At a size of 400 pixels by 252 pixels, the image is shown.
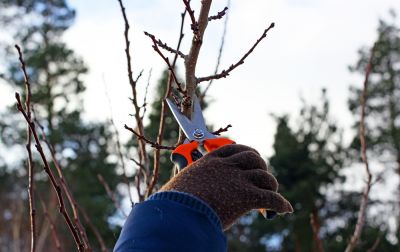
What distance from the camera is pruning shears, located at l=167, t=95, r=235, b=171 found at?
1478 mm

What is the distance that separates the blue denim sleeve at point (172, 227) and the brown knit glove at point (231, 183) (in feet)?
0.13

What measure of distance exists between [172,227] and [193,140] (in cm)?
57

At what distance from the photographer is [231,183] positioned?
1.16 meters

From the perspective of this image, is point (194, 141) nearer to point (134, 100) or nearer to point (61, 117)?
point (134, 100)

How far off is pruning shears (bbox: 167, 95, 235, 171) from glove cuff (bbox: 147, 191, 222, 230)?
387 mm

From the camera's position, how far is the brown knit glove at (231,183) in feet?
3.67

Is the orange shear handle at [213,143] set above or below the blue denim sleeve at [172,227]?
above

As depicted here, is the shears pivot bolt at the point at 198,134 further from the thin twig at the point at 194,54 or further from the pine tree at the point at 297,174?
the pine tree at the point at 297,174

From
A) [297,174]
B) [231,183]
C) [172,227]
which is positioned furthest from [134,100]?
[297,174]

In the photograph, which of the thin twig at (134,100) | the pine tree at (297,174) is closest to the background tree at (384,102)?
the pine tree at (297,174)

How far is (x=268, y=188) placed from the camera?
1244 mm

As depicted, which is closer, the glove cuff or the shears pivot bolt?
the glove cuff

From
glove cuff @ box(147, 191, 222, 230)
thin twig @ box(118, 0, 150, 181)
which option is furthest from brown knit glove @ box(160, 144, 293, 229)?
thin twig @ box(118, 0, 150, 181)

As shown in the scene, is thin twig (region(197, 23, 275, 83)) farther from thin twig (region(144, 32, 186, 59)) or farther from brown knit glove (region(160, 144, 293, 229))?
brown knit glove (region(160, 144, 293, 229))
